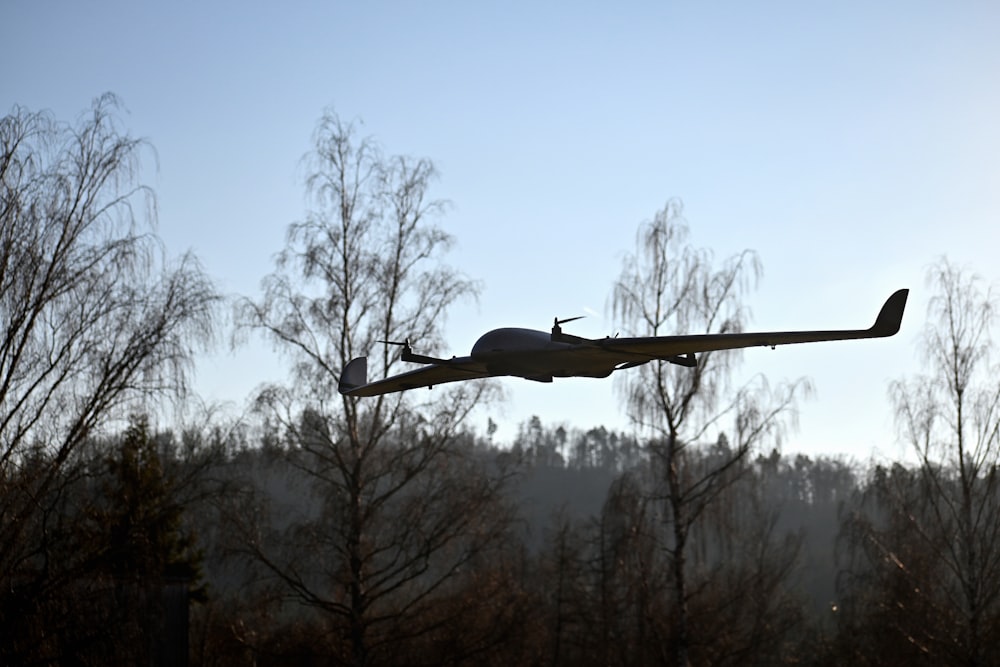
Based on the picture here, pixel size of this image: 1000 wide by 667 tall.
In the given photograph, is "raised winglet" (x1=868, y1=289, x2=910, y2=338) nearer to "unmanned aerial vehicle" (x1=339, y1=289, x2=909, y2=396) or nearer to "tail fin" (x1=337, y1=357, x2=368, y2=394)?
"unmanned aerial vehicle" (x1=339, y1=289, x2=909, y2=396)

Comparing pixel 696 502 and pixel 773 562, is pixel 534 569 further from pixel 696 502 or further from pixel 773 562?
pixel 696 502

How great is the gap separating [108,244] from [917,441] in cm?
1502

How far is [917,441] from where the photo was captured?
19.4 m

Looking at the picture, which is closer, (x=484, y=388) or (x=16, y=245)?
(x=16, y=245)

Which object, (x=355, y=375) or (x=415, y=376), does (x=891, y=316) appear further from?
(x=355, y=375)

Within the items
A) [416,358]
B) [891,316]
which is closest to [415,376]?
[416,358]

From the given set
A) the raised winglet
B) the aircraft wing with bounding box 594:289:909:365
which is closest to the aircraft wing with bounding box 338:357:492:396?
the aircraft wing with bounding box 594:289:909:365

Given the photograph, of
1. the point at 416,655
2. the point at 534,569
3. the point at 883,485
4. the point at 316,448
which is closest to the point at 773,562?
the point at 534,569

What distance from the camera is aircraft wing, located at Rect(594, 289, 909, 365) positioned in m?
4.46

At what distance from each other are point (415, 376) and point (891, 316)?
2426 mm

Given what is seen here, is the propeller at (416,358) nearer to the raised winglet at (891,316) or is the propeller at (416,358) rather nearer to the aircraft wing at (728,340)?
the aircraft wing at (728,340)

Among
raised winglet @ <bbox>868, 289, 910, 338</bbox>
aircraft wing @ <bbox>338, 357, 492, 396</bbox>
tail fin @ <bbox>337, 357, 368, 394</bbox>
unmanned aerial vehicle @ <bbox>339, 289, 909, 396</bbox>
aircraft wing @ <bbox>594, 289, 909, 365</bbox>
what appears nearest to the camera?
aircraft wing @ <bbox>594, 289, 909, 365</bbox>

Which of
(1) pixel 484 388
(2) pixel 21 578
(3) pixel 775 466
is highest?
(1) pixel 484 388

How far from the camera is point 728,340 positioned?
175 inches
